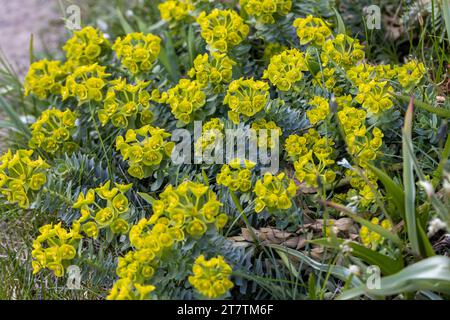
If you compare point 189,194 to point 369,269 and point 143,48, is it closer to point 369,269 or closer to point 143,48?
point 369,269

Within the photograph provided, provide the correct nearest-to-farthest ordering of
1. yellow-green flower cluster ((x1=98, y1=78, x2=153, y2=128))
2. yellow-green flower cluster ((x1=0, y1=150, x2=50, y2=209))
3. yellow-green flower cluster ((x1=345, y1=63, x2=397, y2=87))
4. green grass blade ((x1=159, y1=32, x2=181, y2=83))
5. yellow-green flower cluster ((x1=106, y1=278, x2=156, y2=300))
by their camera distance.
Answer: yellow-green flower cluster ((x1=106, y1=278, x2=156, y2=300))
yellow-green flower cluster ((x1=0, y1=150, x2=50, y2=209))
yellow-green flower cluster ((x1=345, y1=63, x2=397, y2=87))
yellow-green flower cluster ((x1=98, y1=78, x2=153, y2=128))
green grass blade ((x1=159, y1=32, x2=181, y2=83))

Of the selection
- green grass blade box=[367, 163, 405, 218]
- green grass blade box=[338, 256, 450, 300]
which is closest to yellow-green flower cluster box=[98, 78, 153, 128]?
green grass blade box=[367, 163, 405, 218]

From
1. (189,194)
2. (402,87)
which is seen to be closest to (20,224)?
(189,194)

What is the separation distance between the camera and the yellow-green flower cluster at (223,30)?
103 inches

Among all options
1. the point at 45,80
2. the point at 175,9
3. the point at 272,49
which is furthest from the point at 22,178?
the point at 272,49

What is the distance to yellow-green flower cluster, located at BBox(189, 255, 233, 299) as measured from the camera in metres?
1.85

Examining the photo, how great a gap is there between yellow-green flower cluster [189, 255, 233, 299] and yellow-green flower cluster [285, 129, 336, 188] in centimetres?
43

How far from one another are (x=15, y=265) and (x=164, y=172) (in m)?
0.66

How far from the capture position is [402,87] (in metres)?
2.43

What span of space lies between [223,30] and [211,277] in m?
1.15

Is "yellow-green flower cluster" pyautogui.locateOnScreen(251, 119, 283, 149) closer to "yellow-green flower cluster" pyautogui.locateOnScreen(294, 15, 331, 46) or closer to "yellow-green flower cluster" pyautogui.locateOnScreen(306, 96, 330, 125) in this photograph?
"yellow-green flower cluster" pyautogui.locateOnScreen(306, 96, 330, 125)

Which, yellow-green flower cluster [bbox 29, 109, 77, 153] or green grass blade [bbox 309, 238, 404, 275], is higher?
yellow-green flower cluster [bbox 29, 109, 77, 153]

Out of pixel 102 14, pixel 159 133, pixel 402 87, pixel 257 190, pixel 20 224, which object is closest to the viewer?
pixel 257 190

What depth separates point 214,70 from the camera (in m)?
2.51
